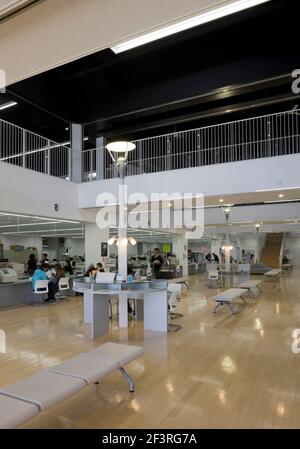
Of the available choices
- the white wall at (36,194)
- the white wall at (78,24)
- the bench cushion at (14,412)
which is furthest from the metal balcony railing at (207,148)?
the bench cushion at (14,412)

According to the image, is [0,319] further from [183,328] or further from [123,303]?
[183,328]

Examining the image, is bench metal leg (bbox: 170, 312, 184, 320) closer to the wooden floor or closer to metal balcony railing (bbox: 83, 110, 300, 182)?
the wooden floor

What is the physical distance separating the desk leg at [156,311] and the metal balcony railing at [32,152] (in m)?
5.22

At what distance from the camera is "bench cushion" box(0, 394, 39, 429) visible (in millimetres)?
2044

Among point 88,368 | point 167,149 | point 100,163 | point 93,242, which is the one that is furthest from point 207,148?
point 88,368

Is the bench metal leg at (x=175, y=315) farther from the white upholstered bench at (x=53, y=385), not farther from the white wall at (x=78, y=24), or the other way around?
the white wall at (x=78, y=24)

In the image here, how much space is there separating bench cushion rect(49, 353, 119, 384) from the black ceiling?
275 inches

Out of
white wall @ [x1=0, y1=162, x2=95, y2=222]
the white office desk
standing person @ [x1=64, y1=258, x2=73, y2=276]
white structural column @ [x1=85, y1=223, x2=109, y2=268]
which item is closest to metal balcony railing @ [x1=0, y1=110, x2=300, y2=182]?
white wall @ [x1=0, y1=162, x2=95, y2=222]

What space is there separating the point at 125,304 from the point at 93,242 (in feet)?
18.3

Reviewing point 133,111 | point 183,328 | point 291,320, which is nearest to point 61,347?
point 183,328

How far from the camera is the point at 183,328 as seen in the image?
253 inches

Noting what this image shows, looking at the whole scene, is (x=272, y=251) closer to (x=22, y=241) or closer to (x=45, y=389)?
(x=22, y=241)

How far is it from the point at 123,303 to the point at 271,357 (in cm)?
298

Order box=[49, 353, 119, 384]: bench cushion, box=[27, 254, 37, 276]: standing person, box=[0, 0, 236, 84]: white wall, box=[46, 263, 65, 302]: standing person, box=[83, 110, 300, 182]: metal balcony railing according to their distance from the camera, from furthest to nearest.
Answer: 1. box=[83, 110, 300, 182]: metal balcony railing
2. box=[27, 254, 37, 276]: standing person
3. box=[46, 263, 65, 302]: standing person
4. box=[49, 353, 119, 384]: bench cushion
5. box=[0, 0, 236, 84]: white wall
